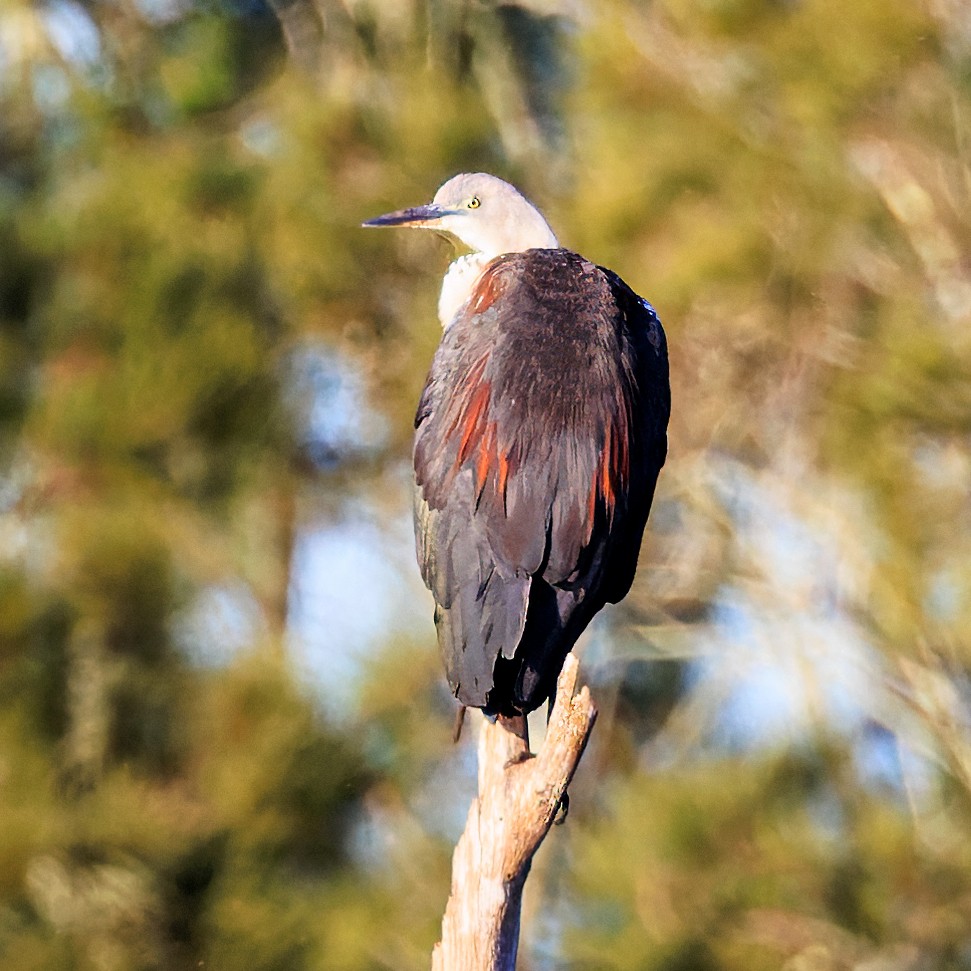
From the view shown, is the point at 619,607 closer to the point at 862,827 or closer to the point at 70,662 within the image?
the point at 862,827

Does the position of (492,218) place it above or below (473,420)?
below

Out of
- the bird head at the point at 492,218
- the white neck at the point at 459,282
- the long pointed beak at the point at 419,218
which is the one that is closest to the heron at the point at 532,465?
the white neck at the point at 459,282

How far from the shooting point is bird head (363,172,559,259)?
15.8 feet

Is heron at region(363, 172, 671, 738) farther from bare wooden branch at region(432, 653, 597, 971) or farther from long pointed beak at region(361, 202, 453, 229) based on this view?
long pointed beak at region(361, 202, 453, 229)

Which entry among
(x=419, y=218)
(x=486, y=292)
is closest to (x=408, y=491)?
(x=419, y=218)

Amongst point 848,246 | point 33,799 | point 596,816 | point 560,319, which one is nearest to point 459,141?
point 848,246

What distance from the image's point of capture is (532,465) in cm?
379

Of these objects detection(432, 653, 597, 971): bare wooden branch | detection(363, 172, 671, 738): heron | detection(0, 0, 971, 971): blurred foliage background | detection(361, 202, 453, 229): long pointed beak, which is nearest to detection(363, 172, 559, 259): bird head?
detection(361, 202, 453, 229): long pointed beak

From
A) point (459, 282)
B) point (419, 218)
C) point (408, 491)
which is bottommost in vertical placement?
point (408, 491)

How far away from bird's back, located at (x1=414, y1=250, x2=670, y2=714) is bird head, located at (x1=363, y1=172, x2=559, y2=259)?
2.13 feet

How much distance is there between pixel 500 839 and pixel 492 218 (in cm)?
190

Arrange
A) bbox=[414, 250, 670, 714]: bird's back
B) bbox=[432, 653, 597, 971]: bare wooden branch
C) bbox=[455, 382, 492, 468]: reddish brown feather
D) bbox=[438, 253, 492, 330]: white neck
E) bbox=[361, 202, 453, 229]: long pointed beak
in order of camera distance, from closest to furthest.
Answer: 1. bbox=[432, 653, 597, 971]: bare wooden branch
2. bbox=[414, 250, 670, 714]: bird's back
3. bbox=[455, 382, 492, 468]: reddish brown feather
4. bbox=[438, 253, 492, 330]: white neck
5. bbox=[361, 202, 453, 229]: long pointed beak

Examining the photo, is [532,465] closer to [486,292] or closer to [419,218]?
[486,292]

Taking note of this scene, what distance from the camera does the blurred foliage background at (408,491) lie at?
6754 millimetres
